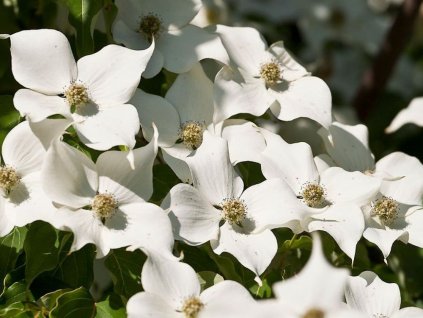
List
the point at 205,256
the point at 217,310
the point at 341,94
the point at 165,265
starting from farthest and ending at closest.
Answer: the point at 341,94 → the point at 205,256 → the point at 165,265 → the point at 217,310

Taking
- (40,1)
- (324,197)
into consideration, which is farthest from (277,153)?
(40,1)

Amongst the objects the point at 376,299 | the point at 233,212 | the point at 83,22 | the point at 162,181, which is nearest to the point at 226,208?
the point at 233,212

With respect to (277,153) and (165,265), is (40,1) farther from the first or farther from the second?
(165,265)

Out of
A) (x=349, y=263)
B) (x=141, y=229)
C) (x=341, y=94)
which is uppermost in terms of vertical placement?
(x=141, y=229)

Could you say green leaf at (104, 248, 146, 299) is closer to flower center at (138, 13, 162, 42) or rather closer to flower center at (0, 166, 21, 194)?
flower center at (0, 166, 21, 194)

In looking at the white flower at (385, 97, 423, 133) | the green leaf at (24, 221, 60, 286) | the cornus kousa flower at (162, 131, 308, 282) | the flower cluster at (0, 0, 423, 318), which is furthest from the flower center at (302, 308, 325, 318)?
the white flower at (385, 97, 423, 133)
